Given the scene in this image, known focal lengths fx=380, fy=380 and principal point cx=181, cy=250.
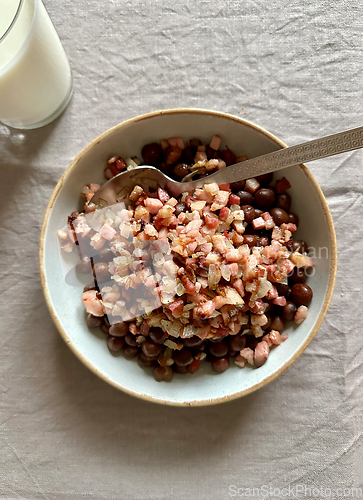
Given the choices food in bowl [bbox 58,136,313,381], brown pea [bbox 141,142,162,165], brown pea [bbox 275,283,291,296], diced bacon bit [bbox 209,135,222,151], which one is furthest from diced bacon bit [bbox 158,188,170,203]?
brown pea [bbox 275,283,291,296]

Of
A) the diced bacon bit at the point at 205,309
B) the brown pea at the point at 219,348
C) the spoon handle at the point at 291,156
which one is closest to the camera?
the spoon handle at the point at 291,156

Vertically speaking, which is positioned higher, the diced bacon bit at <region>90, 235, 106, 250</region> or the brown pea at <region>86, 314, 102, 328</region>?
the diced bacon bit at <region>90, 235, 106, 250</region>

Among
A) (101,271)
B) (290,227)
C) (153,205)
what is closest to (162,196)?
(153,205)

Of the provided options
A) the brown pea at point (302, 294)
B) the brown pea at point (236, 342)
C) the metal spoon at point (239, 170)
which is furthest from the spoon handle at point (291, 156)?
the brown pea at point (236, 342)

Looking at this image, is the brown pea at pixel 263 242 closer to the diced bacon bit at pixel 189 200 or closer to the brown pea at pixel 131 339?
the diced bacon bit at pixel 189 200

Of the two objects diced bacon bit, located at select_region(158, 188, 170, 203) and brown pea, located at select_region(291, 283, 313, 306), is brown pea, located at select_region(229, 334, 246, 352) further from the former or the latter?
diced bacon bit, located at select_region(158, 188, 170, 203)

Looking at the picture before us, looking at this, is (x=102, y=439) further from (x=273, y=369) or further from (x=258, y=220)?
(x=258, y=220)
